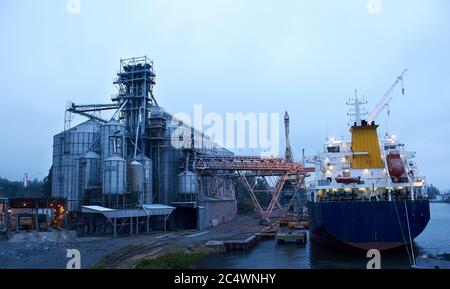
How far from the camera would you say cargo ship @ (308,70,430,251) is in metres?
36.2

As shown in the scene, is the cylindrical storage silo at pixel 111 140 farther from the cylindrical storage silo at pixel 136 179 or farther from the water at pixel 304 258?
the water at pixel 304 258

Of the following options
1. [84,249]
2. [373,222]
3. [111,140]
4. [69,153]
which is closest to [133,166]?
[111,140]

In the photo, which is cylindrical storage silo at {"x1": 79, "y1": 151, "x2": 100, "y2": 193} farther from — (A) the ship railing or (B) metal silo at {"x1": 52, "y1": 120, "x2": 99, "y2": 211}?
(A) the ship railing

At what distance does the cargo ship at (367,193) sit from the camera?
3616 centimetres

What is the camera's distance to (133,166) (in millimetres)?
59938

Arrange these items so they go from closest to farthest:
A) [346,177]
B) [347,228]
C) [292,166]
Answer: [347,228]
[346,177]
[292,166]

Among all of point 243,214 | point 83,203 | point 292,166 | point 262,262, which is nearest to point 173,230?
point 83,203

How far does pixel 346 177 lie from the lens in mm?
40844

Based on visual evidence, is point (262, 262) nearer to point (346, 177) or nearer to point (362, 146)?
point (346, 177)

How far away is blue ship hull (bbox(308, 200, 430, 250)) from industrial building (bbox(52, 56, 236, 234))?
95.9 feet

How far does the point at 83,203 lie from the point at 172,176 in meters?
15.6

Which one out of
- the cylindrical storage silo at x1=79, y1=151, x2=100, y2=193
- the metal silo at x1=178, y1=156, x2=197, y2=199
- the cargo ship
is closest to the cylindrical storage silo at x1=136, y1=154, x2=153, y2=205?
the metal silo at x1=178, y1=156, x2=197, y2=199

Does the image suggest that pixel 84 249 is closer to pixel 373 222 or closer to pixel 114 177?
pixel 114 177

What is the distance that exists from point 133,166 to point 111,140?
5.97m
